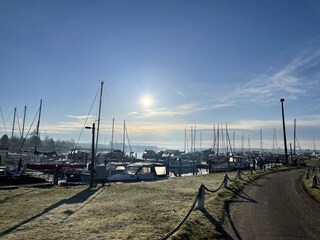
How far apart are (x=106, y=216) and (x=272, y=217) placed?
22.1 feet

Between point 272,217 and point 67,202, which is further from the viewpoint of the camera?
point 67,202

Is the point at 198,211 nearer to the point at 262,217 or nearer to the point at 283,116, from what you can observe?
the point at 262,217

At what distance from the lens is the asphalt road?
955 centimetres

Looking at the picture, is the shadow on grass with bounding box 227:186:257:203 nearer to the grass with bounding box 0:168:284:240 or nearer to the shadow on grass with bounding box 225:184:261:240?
the shadow on grass with bounding box 225:184:261:240

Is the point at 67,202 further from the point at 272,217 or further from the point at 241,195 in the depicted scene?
the point at 272,217

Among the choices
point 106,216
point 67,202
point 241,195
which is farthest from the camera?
point 241,195

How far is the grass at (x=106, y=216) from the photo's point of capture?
9.41 m

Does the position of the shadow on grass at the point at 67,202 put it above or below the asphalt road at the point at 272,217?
below

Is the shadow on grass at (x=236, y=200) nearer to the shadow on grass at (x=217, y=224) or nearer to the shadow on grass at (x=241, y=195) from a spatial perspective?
the shadow on grass at (x=241, y=195)

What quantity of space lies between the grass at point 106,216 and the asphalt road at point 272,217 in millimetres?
663

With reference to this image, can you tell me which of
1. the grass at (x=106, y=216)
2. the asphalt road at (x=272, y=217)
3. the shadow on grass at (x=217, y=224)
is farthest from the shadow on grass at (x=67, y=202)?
the asphalt road at (x=272, y=217)

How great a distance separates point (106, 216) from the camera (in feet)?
39.2

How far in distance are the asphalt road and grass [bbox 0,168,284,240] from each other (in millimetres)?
663

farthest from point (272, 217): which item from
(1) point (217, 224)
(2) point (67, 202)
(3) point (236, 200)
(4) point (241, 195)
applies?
(2) point (67, 202)
